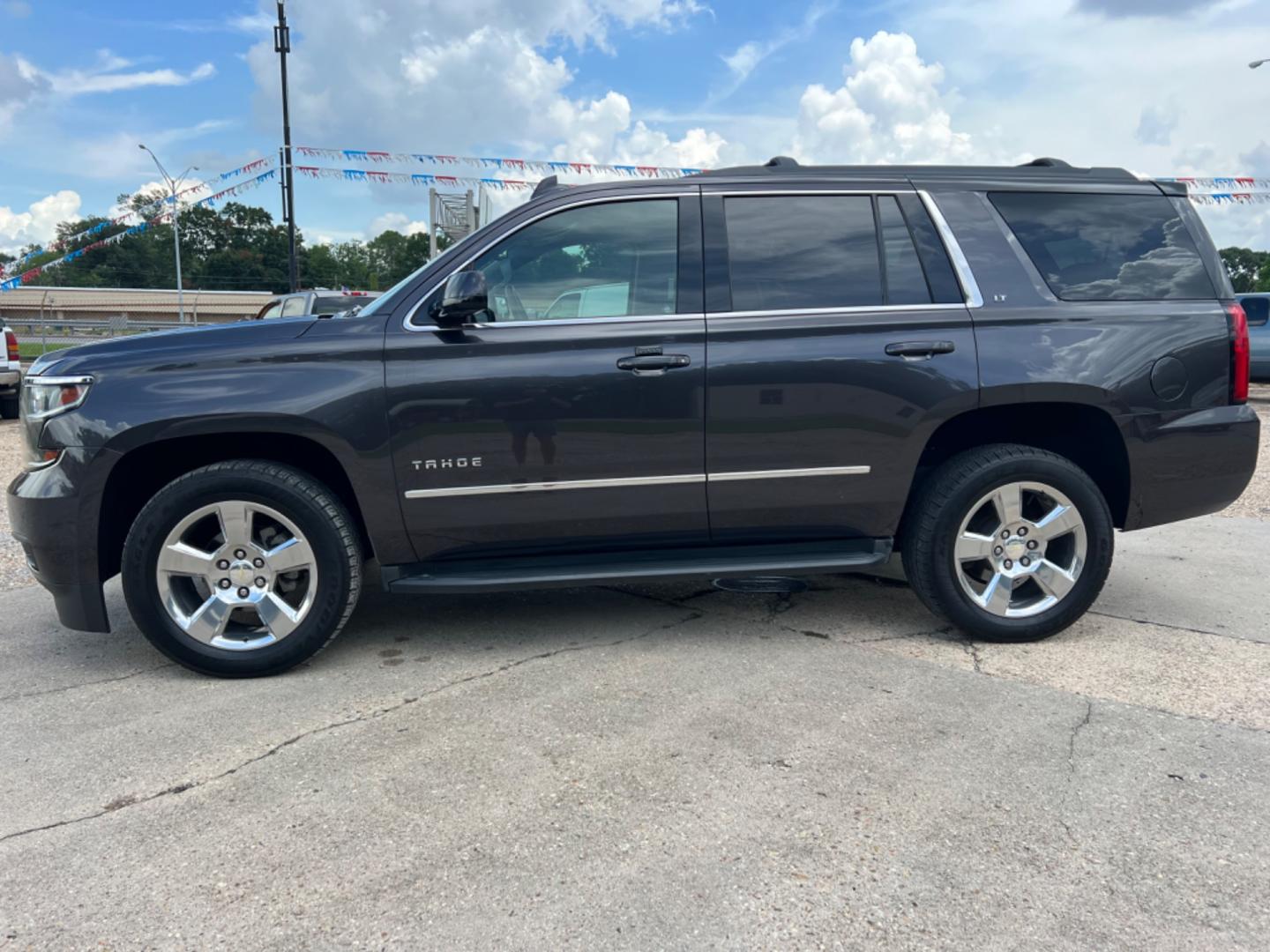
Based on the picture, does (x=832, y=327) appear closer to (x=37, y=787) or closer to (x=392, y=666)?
(x=392, y=666)

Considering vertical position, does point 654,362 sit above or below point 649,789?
above

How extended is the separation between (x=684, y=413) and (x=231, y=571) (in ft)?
6.10

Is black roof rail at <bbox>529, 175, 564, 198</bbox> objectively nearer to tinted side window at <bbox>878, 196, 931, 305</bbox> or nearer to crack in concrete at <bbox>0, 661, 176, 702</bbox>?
tinted side window at <bbox>878, 196, 931, 305</bbox>

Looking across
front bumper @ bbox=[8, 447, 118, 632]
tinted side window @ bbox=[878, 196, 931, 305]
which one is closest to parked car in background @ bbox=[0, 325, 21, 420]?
front bumper @ bbox=[8, 447, 118, 632]

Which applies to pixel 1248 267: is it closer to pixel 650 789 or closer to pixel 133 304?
pixel 133 304

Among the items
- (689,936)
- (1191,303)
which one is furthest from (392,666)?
(1191,303)

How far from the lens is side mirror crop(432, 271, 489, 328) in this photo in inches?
132

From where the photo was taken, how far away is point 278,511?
3467 millimetres

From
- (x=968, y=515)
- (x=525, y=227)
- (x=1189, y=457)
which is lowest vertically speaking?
(x=968, y=515)

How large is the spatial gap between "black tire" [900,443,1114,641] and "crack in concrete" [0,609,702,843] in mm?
1100

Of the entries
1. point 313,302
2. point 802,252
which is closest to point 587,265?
point 802,252

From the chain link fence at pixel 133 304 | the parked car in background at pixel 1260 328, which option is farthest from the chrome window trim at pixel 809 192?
the chain link fence at pixel 133 304

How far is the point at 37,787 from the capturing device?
272 cm

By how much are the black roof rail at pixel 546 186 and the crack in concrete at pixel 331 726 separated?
192 cm
